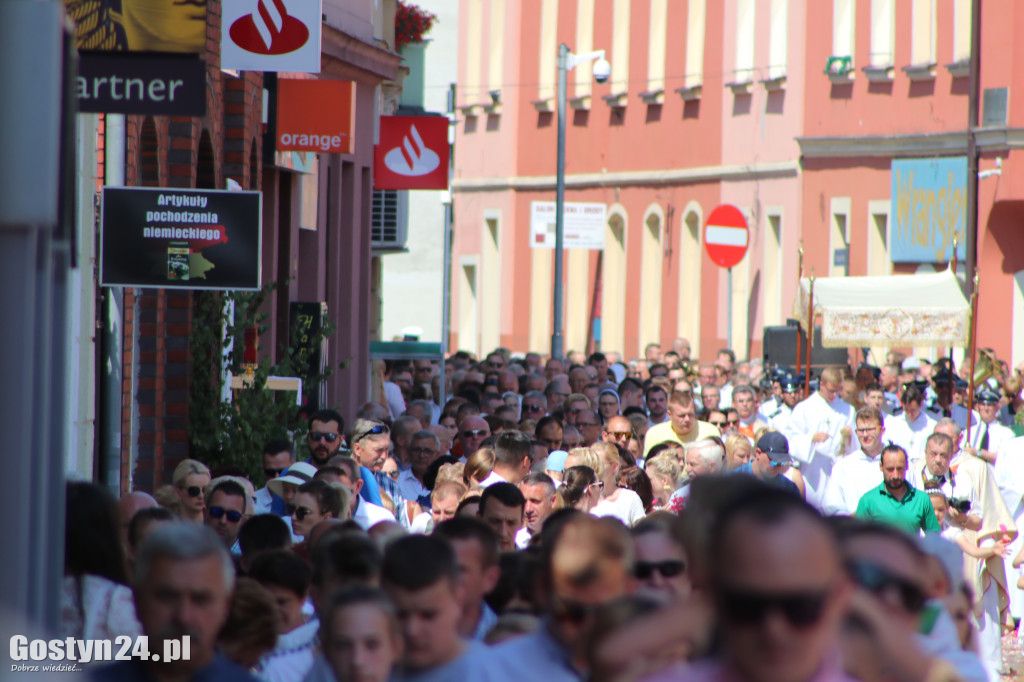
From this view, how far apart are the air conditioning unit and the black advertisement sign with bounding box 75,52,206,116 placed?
73.7ft

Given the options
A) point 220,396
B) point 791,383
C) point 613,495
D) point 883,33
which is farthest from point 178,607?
point 883,33

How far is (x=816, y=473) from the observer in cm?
1614

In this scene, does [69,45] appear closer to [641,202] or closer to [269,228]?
[269,228]

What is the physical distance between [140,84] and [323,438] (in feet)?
16.1

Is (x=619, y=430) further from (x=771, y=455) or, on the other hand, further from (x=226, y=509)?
(x=226, y=509)

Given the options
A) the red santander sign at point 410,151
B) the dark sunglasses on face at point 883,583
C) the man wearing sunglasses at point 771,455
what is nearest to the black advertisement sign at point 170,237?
the man wearing sunglasses at point 771,455

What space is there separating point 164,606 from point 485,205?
4042 centimetres

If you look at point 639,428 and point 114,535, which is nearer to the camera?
point 114,535

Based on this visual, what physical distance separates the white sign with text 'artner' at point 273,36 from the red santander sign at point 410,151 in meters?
7.51

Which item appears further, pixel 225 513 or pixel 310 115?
pixel 310 115

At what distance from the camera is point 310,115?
51.7 feet

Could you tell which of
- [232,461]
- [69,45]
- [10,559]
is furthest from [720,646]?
[232,461]

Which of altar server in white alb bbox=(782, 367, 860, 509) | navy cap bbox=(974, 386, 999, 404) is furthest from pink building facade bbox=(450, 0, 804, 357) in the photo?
altar server in white alb bbox=(782, 367, 860, 509)

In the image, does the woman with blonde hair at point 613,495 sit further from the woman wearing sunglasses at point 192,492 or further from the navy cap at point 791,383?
the navy cap at point 791,383
